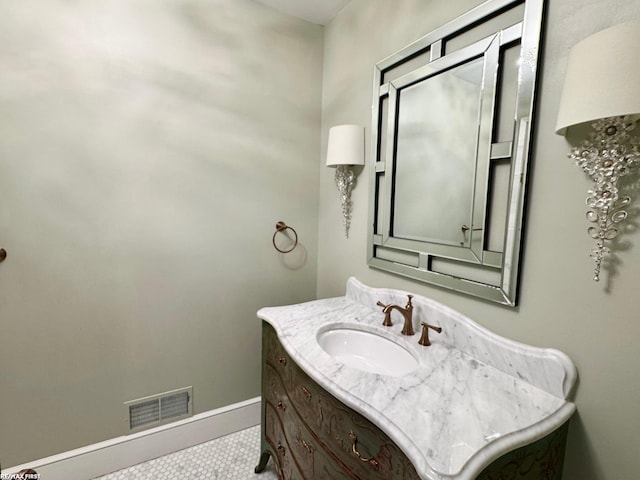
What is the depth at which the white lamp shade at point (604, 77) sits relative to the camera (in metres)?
0.68

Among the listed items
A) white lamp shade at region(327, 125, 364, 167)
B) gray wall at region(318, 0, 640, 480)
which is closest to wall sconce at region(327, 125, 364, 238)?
white lamp shade at region(327, 125, 364, 167)

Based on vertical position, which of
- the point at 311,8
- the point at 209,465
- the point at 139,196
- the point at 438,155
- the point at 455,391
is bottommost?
the point at 209,465

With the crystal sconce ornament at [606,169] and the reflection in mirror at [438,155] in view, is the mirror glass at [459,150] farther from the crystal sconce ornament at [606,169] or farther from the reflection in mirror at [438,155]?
the crystal sconce ornament at [606,169]

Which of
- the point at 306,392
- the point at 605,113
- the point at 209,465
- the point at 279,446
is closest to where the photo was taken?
the point at 605,113

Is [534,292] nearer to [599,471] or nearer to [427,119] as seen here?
[599,471]

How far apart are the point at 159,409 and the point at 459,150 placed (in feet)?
6.36

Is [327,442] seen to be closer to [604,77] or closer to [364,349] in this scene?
[364,349]

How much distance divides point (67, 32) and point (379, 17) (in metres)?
1.38

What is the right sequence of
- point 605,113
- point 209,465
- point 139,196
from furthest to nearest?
point 209,465 → point 139,196 → point 605,113

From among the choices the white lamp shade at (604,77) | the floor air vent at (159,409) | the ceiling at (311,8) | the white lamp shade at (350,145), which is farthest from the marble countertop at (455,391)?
the ceiling at (311,8)

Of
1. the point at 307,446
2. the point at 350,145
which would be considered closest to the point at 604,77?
the point at 350,145

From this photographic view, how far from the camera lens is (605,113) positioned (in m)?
0.71

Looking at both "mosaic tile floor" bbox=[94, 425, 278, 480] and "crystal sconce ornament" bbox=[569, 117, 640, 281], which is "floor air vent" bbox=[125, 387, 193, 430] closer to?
"mosaic tile floor" bbox=[94, 425, 278, 480]

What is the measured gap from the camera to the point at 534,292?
95cm
